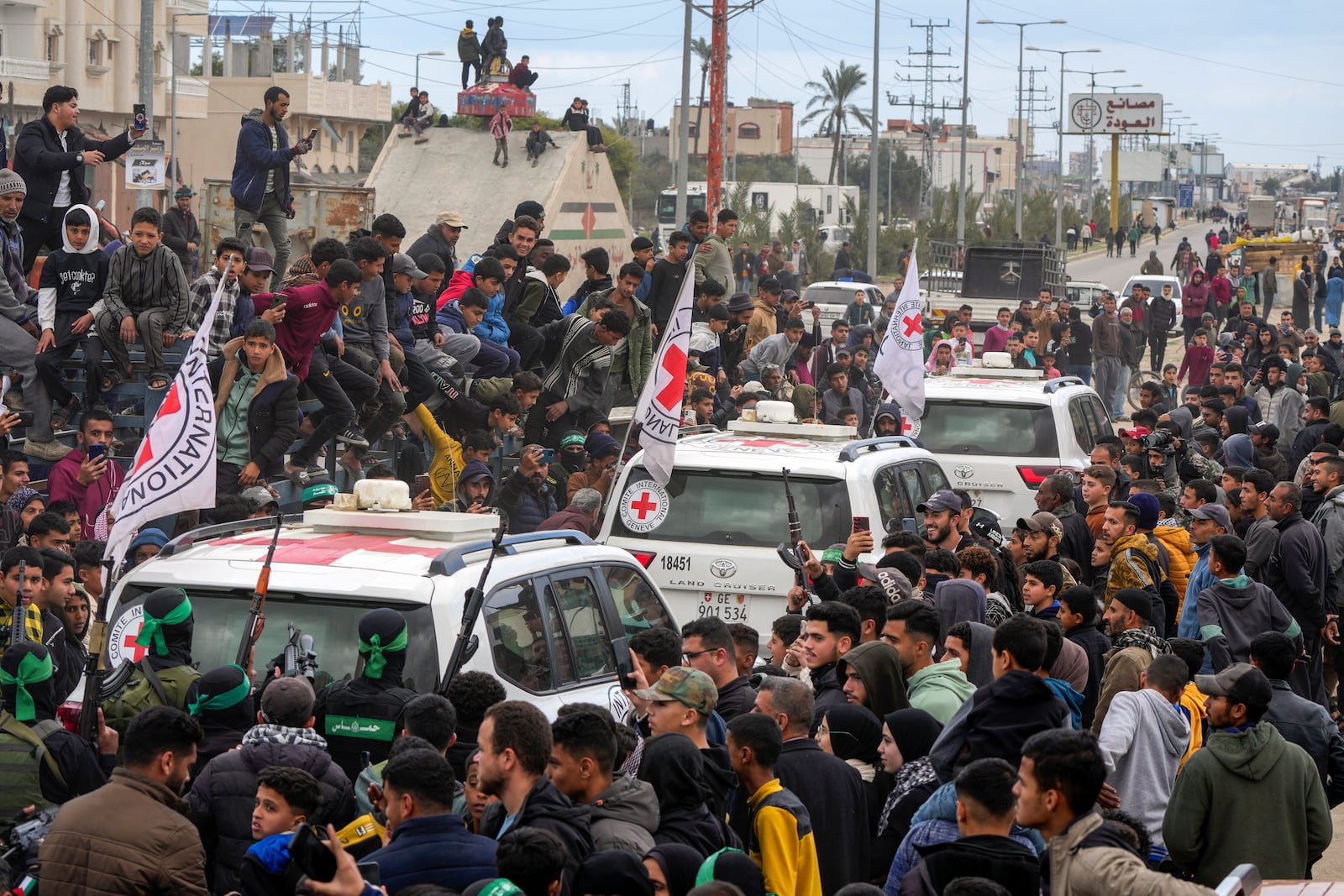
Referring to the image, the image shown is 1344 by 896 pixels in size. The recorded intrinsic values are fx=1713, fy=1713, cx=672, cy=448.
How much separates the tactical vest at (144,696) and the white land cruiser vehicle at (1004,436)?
29.4 feet

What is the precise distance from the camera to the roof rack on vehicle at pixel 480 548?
6.54 meters

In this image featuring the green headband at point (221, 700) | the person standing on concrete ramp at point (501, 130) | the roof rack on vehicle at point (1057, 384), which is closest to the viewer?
the green headband at point (221, 700)

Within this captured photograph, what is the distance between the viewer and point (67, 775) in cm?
559

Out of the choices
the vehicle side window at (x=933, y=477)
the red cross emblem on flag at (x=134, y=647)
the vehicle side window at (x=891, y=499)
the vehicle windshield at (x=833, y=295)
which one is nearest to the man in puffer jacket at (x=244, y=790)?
the red cross emblem on flag at (x=134, y=647)

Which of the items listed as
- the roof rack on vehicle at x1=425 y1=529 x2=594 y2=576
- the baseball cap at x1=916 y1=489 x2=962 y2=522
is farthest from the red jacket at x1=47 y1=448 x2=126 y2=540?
the baseball cap at x1=916 y1=489 x2=962 y2=522

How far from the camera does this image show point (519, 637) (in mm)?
Answer: 6758

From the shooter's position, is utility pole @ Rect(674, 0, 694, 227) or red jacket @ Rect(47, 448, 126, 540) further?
utility pole @ Rect(674, 0, 694, 227)

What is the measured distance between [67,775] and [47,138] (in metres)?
8.08

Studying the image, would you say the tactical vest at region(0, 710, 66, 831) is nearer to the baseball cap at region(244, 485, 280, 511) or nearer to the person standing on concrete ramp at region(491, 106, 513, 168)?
the baseball cap at region(244, 485, 280, 511)

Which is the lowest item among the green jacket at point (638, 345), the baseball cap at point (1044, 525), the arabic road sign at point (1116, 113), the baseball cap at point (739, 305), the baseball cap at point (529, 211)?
the baseball cap at point (1044, 525)

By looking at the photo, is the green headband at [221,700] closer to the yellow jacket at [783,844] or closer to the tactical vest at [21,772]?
the tactical vest at [21,772]

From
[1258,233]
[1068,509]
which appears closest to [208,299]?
[1068,509]

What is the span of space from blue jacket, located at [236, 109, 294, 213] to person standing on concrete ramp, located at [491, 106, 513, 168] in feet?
48.7

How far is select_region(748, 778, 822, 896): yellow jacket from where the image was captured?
17.4ft
